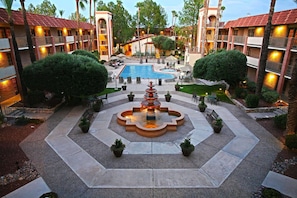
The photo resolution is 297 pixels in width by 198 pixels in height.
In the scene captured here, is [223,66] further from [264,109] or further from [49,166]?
[49,166]

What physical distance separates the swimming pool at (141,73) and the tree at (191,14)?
629 inches

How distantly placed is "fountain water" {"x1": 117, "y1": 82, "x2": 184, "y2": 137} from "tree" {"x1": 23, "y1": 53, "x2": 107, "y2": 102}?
4.01 meters

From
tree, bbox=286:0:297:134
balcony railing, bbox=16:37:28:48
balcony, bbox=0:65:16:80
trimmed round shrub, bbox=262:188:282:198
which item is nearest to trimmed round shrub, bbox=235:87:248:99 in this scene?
tree, bbox=286:0:297:134

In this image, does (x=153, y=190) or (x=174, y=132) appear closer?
(x=153, y=190)

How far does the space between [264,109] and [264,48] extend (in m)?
5.47

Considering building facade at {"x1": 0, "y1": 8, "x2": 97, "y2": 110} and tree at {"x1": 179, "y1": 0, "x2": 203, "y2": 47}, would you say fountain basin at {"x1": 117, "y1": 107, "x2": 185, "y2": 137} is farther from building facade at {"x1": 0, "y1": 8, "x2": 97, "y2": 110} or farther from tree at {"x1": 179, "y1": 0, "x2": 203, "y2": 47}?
tree at {"x1": 179, "y1": 0, "x2": 203, "y2": 47}

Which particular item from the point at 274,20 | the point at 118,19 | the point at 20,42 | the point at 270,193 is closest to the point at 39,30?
the point at 20,42

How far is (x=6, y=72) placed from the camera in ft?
58.9

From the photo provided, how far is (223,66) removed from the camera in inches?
802

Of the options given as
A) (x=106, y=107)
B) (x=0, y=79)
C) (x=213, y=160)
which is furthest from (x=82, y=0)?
(x=213, y=160)

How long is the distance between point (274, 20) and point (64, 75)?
23.2 m

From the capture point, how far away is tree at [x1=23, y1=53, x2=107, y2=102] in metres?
16.0

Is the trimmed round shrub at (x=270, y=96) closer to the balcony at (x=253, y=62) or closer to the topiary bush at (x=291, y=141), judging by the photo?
the balcony at (x=253, y=62)

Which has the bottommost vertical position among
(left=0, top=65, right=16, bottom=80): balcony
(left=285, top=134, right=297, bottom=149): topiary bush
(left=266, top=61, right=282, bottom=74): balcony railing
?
(left=285, top=134, right=297, bottom=149): topiary bush
